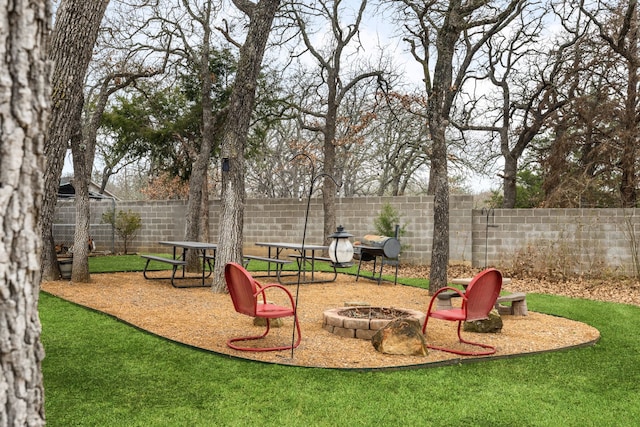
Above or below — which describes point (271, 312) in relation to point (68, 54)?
below

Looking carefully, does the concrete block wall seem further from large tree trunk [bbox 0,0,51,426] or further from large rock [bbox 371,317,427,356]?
large tree trunk [bbox 0,0,51,426]

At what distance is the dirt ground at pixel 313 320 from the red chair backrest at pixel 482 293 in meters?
0.46

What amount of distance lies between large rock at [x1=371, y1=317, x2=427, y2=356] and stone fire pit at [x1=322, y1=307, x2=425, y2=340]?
0.47 metres

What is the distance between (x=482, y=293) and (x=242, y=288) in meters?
2.40

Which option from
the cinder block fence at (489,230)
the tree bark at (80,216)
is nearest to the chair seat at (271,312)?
the tree bark at (80,216)

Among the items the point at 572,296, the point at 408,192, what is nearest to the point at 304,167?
the point at 408,192

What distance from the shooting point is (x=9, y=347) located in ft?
5.10

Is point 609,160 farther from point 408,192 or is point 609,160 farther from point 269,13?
point 408,192

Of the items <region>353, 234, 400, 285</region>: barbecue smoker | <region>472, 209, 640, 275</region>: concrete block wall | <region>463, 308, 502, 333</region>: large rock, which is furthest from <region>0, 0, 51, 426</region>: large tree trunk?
<region>472, 209, 640, 275</region>: concrete block wall

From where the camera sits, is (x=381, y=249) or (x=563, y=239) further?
(x=563, y=239)

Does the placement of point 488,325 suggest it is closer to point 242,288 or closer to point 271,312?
point 271,312

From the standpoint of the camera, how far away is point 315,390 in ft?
14.9

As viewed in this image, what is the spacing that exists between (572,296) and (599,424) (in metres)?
7.59

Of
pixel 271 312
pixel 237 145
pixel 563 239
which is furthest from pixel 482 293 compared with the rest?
pixel 563 239
